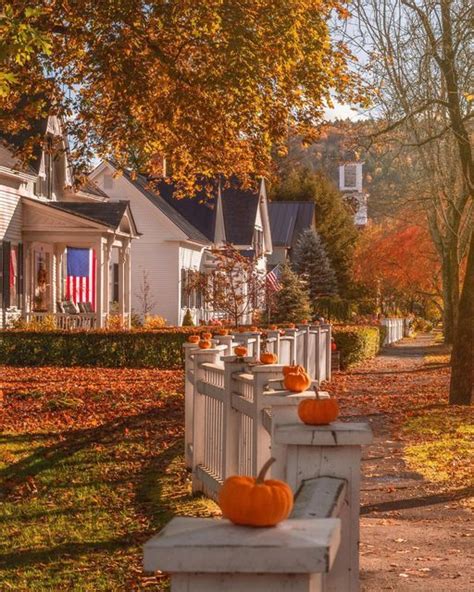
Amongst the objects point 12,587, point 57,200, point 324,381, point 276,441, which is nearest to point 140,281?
point 57,200

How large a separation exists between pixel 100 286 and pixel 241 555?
33137 mm

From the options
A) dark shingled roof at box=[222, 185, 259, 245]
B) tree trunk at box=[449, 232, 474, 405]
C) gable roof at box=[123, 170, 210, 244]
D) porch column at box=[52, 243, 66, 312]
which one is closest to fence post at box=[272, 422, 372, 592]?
tree trunk at box=[449, 232, 474, 405]

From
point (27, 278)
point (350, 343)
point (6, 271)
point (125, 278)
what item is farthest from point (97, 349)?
point (125, 278)

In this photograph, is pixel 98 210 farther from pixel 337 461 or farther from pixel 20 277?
pixel 337 461

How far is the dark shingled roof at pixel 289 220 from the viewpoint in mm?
78500

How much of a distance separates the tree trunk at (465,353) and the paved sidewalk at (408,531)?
18.3 feet

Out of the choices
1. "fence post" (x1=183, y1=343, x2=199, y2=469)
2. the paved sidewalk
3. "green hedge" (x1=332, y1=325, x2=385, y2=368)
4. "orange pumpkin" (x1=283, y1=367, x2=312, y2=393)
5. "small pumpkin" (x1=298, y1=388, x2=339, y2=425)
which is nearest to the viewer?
"small pumpkin" (x1=298, y1=388, x2=339, y2=425)

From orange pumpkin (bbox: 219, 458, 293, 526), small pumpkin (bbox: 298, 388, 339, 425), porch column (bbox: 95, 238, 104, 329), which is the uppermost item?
porch column (bbox: 95, 238, 104, 329)

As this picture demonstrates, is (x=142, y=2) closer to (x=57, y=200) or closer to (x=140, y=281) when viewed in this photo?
(x=57, y=200)

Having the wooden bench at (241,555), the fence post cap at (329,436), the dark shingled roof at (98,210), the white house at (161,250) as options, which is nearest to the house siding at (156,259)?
the white house at (161,250)

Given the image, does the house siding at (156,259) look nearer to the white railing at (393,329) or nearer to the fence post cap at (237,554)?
the white railing at (393,329)

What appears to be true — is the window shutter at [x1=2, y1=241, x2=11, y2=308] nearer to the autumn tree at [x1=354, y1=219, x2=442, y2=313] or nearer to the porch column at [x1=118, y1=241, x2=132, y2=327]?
the porch column at [x1=118, y1=241, x2=132, y2=327]

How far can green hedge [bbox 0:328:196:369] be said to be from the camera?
1150 inches

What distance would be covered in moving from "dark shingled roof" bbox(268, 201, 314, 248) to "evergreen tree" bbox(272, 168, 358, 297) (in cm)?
205
